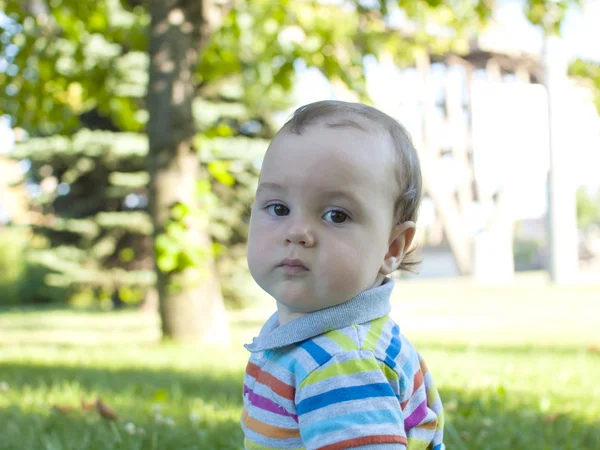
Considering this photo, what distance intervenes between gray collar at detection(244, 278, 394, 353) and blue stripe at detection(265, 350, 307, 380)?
2 cm

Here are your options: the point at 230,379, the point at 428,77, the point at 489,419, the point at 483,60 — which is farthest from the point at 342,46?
the point at 483,60

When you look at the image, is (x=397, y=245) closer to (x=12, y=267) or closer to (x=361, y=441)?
(x=361, y=441)

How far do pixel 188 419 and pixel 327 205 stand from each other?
172 centimetres

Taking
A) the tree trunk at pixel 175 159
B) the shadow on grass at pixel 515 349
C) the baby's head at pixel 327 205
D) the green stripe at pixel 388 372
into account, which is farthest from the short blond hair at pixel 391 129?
the tree trunk at pixel 175 159

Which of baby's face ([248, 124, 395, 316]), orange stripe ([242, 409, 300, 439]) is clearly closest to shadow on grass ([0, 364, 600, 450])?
orange stripe ([242, 409, 300, 439])

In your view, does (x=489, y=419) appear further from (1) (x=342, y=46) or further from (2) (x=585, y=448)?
(1) (x=342, y=46)

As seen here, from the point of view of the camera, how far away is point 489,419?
2908 mm

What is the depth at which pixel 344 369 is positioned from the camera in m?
1.44

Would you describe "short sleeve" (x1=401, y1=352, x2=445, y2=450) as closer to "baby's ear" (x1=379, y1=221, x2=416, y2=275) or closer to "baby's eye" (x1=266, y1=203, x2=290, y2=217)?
"baby's ear" (x1=379, y1=221, x2=416, y2=275)

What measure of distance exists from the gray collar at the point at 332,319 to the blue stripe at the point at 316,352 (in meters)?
0.02

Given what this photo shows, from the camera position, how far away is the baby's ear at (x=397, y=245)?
66.6 inches

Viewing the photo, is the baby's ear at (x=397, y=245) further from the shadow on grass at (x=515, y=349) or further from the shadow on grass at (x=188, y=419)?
the shadow on grass at (x=515, y=349)

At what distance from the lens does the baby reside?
1.47 meters

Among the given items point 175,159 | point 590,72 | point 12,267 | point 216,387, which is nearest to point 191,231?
point 175,159
